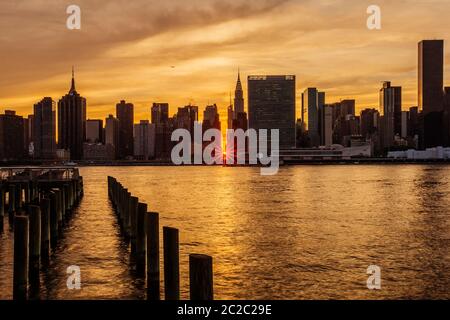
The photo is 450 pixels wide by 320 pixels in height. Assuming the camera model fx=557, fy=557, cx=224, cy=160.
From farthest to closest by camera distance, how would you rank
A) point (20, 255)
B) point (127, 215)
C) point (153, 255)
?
point (127, 215) < point (153, 255) < point (20, 255)

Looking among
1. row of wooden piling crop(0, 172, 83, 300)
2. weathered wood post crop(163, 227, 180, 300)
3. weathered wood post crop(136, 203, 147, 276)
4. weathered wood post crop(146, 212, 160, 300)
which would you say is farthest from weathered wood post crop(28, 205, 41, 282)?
weathered wood post crop(163, 227, 180, 300)

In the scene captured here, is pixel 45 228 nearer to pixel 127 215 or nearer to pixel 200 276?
pixel 127 215

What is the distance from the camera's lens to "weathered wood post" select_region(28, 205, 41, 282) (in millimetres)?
21234

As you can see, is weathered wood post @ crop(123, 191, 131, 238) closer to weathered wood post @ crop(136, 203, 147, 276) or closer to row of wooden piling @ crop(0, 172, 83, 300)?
Result: row of wooden piling @ crop(0, 172, 83, 300)

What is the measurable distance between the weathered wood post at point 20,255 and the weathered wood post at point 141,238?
5.26 meters

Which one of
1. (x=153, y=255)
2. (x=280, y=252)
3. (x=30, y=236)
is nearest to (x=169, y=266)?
(x=153, y=255)

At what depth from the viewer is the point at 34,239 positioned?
2205cm

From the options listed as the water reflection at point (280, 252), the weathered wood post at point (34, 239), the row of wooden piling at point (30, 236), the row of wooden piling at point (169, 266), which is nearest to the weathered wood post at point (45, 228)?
the row of wooden piling at point (30, 236)


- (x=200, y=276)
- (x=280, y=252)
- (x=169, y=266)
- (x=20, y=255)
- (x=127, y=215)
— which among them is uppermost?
(x=200, y=276)

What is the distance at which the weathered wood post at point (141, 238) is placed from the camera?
2278 centimetres

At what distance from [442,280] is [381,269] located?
9.71 ft

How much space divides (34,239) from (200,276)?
41.2 feet

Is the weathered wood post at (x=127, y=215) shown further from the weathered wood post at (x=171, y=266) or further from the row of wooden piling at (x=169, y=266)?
the weathered wood post at (x=171, y=266)
